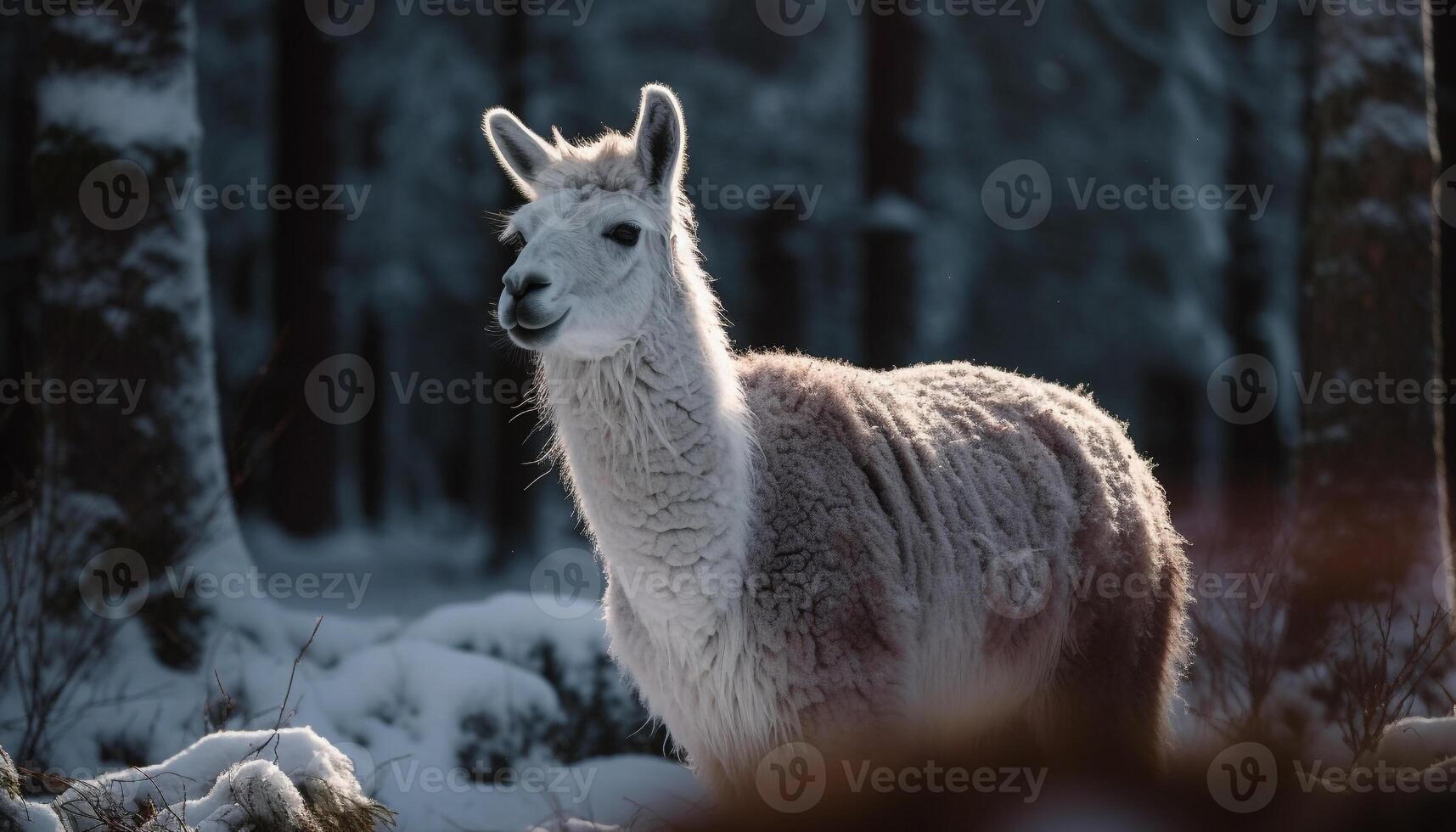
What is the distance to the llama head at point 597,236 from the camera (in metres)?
4.05

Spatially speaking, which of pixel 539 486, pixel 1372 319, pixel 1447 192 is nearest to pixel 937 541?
pixel 1372 319

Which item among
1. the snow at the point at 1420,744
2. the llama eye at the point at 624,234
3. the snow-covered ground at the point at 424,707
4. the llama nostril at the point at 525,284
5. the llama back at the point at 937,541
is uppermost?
the llama eye at the point at 624,234

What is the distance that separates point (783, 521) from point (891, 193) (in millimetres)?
6315

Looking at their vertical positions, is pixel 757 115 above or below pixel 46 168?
above

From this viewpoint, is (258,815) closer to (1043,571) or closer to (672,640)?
(672,640)

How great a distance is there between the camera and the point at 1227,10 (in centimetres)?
1393

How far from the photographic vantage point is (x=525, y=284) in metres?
3.99

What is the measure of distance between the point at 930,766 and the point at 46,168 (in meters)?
5.47

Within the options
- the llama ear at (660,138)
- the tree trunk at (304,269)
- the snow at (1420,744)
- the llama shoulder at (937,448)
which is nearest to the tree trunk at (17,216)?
the tree trunk at (304,269)

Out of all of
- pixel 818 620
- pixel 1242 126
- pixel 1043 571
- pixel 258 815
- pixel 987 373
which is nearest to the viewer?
pixel 258 815

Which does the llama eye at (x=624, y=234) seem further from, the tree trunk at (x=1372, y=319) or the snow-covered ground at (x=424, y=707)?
the tree trunk at (x=1372, y=319)

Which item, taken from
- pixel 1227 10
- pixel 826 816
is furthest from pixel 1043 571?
pixel 1227 10

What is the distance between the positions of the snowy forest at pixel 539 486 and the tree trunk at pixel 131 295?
20 millimetres

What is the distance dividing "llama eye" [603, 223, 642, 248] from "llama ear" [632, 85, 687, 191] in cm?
26
